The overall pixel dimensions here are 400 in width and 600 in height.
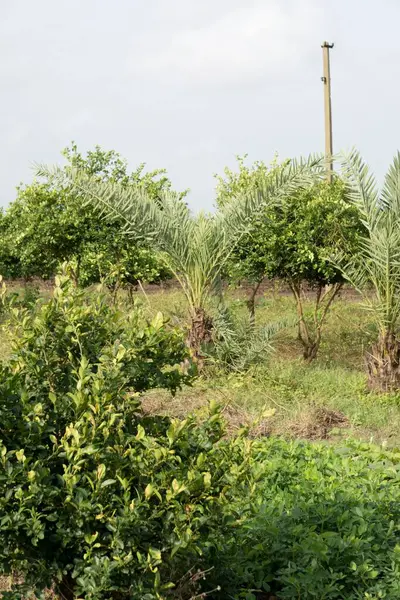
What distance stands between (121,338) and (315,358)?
10239 millimetres

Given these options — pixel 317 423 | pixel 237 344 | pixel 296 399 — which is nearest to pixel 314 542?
pixel 317 423

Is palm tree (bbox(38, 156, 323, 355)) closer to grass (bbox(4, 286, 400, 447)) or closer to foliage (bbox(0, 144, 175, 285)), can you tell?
grass (bbox(4, 286, 400, 447))

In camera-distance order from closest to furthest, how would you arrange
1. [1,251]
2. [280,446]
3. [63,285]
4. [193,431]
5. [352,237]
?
1. [193,431]
2. [63,285]
3. [280,446]
4. [352,237]
5. [1,251]

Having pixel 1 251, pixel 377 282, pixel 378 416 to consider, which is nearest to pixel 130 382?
pixel 378 416

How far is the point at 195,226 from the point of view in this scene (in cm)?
1091

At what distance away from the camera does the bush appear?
312 centimetres

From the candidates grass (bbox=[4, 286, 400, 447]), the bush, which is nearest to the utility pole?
grass (bbox=[4, 286, 400, 447])

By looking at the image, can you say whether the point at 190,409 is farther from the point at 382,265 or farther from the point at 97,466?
the point at 97,466

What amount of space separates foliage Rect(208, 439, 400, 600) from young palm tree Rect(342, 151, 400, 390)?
17.1 feet

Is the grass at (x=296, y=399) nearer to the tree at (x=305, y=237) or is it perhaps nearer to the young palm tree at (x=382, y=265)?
the young palm tree at (x=382, y=265)

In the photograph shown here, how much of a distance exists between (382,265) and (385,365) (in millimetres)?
1338

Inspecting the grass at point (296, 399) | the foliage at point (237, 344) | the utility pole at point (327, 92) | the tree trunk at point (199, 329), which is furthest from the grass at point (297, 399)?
the utility pole at point (327, 92)

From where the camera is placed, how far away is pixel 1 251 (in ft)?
58.5

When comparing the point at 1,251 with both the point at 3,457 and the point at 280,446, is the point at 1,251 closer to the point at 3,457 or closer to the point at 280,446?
the point at 280,446
